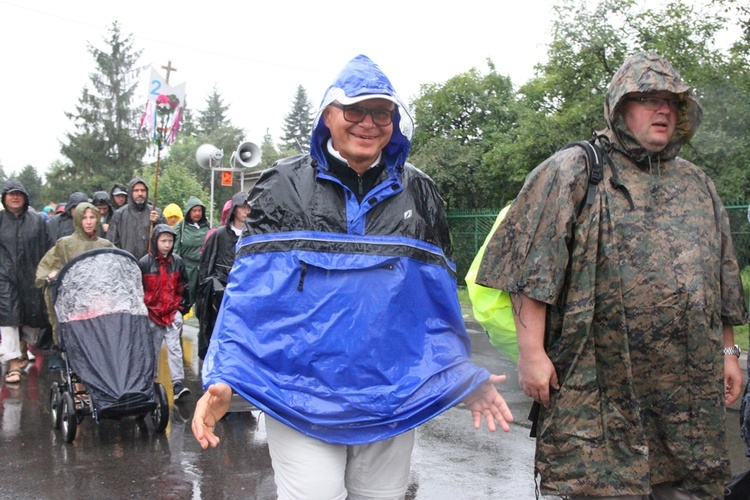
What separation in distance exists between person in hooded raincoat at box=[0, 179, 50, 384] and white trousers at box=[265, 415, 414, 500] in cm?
655

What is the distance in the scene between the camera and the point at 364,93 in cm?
289

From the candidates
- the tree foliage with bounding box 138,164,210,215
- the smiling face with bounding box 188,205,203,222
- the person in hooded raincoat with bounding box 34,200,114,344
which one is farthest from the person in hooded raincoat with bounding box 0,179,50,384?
the tree foliage with bounding box 138,164,210,215

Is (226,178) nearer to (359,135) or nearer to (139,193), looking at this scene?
(139,193)

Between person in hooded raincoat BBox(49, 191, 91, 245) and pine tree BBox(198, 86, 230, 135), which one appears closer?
person in hooded raincoat BBox(49, 191, 91, 245)

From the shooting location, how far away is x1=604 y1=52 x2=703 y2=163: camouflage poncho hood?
299cm

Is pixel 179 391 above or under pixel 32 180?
under

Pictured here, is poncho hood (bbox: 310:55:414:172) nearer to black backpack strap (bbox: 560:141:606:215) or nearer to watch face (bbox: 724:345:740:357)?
black backpack strap (bbox: 560:141:606:215)

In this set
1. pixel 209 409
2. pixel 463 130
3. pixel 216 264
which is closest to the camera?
pixel 209 409

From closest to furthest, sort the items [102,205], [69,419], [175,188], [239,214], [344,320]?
[344,320], [69,419], [239,214], [102,205], [175,188]

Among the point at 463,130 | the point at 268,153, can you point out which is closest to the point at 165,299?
the point at 463,130

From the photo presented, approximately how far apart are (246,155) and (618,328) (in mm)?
16090

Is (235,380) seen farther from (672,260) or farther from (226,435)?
(226,435)

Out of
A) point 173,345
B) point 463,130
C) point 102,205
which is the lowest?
point 173,345

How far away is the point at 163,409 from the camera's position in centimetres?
608
